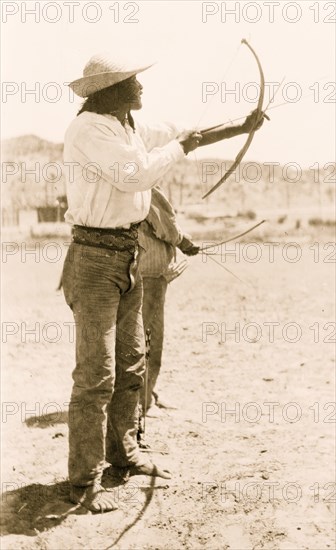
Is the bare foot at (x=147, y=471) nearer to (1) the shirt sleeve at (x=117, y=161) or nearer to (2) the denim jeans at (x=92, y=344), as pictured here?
(2) the denim jeans at (x=92, y=344)

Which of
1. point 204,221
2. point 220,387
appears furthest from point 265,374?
point 204,221

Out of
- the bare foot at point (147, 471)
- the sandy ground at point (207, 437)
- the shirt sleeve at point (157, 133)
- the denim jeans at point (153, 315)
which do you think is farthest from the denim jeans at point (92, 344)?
the denim jeans at point (153, 315)

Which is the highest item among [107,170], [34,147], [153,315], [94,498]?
[34,147]

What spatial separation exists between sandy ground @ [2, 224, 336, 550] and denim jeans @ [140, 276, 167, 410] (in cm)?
35

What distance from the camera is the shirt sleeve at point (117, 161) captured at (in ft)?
12.1

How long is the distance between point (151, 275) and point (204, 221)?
20.0 meters

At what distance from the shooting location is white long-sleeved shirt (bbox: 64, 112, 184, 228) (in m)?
3.69

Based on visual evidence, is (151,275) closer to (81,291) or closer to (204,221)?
(81,291)

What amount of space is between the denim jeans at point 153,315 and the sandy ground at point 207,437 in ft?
1.15

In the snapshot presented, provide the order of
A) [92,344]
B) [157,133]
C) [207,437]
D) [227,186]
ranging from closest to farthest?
1. [92,344]
2. [157,133]
3. [207,437]
4. [227,186]

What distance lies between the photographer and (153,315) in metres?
5.13

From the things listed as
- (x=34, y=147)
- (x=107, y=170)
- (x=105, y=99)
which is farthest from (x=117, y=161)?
(x=34, y=147)

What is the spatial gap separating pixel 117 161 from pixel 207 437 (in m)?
2.15

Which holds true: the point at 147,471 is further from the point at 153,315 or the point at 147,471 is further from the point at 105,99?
the point at 105,99
